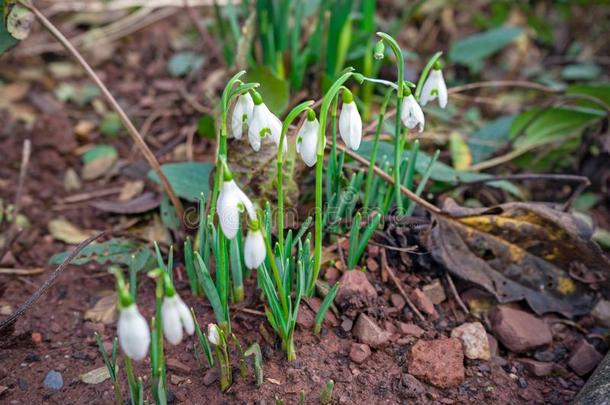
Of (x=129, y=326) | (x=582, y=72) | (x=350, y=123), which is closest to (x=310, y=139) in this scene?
(x=350, y=123)

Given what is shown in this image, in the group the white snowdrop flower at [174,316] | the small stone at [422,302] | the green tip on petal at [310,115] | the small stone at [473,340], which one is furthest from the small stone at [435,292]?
the white snowdrop flower at [174,316]

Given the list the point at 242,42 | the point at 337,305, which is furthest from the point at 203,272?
the point at 242,42

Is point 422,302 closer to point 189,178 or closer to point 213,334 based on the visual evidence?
point 213,334

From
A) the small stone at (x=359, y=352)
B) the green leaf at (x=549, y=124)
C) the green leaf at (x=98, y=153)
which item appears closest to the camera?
the small stone at (x=359, y=352)

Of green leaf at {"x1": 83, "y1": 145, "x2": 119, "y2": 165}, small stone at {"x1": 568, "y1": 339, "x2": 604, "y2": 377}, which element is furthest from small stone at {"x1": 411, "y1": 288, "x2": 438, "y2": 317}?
green leaf at {"x1": 83, "y1": 145, "x2": 119, "y2": 165}

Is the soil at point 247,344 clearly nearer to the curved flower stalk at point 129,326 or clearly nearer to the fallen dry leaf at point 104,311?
the fallen dry leaf at point 104,311

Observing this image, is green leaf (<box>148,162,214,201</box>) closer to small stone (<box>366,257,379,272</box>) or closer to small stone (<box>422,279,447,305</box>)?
small stone (<box>366,257,379,272</box>)
